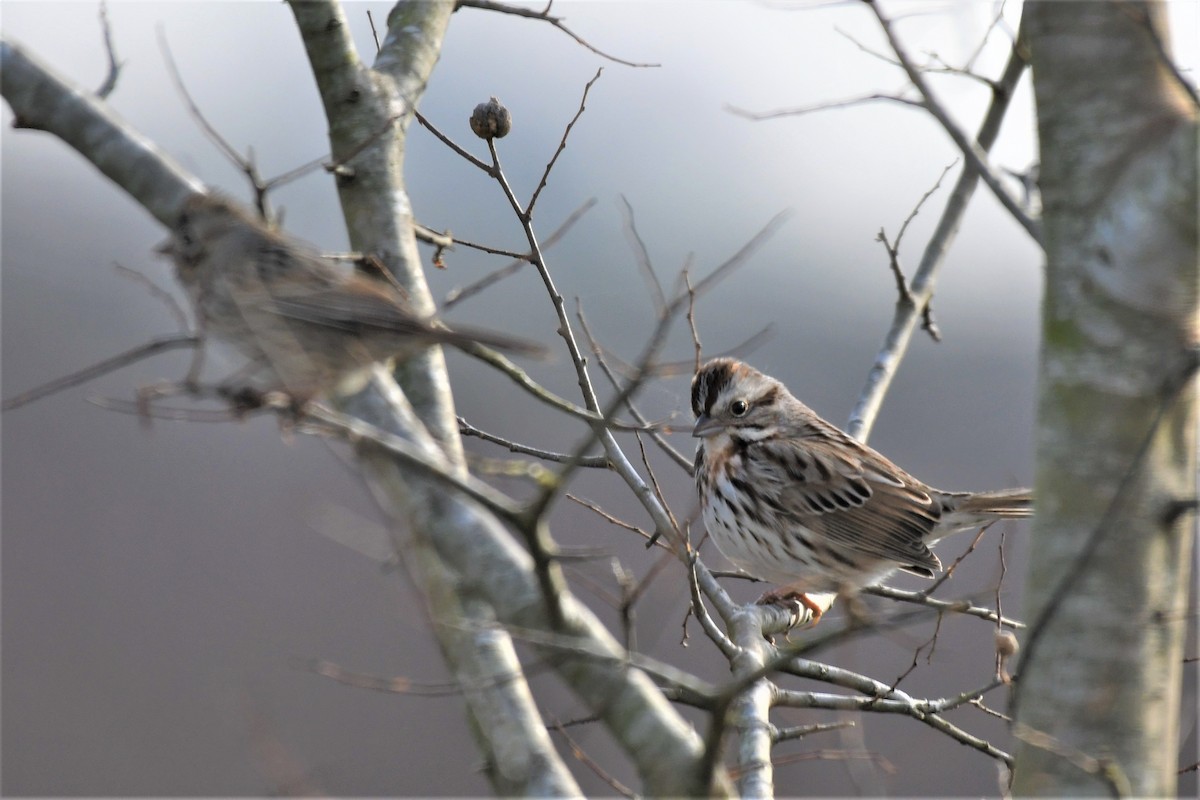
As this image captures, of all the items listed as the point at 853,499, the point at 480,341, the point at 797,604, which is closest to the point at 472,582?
the point at 480,341

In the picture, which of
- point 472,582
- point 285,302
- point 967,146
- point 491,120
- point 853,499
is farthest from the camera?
point 853,499

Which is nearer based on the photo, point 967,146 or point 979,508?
point 967,146

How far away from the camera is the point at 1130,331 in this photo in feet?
7.57

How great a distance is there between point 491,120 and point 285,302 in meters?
1.19

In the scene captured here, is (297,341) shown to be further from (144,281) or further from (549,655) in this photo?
(549,655)

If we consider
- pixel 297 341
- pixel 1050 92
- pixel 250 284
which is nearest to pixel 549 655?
pixel 1050 92

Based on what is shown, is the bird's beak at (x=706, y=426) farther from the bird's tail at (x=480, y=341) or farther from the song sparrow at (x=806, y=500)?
the bird's tail at (x=480, y=341)

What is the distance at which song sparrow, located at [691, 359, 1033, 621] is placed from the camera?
5.66 meters

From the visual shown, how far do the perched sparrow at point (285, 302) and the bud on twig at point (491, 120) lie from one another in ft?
2.92

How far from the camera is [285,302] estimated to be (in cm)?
421

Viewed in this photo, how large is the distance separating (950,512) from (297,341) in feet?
12.2

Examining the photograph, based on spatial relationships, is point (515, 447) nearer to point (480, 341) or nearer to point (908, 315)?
point (480, 341)

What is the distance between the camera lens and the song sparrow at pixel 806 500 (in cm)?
Answer: 566

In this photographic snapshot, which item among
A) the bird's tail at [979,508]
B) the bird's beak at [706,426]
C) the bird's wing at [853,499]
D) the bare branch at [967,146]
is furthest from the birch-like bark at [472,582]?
the bird's tail at [979,508]
